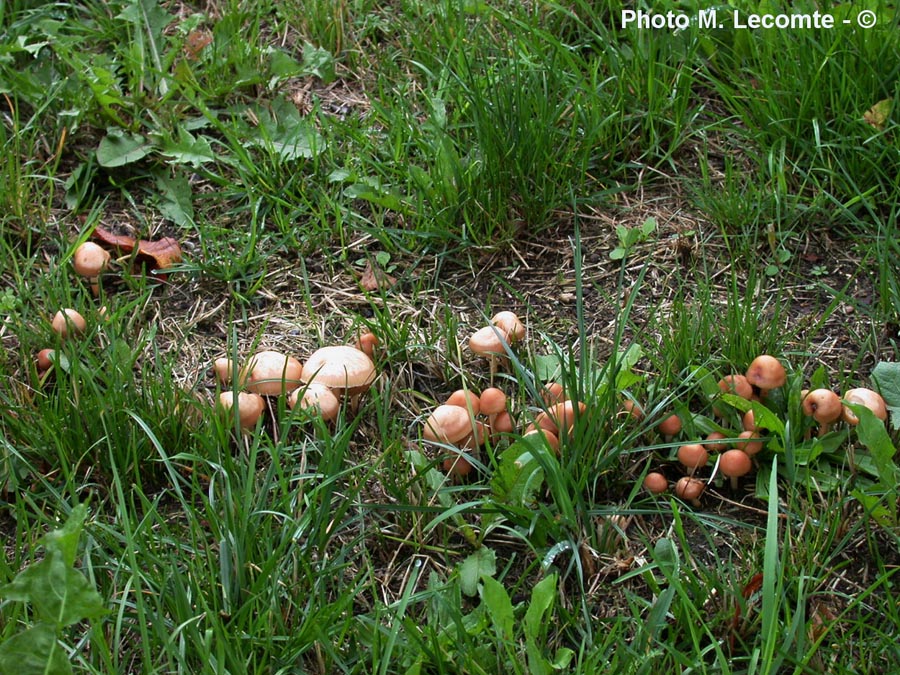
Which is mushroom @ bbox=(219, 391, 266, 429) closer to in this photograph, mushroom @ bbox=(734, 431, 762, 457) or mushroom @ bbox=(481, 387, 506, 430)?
mushroom @ bbox=(481, 387, 506, 430)

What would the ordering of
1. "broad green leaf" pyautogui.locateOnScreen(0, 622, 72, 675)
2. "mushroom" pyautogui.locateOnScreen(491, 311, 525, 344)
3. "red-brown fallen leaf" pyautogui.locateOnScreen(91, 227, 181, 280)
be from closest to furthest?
"broad green leaf" pyautogui.locateOnScreen(0, 622, 72, 675) < "mushroom" pyautogui.locateOnScreen(491, 311, 525, 344) < "red-brown fallen leaf" pyautogui.locateOnScreen(91, 227, 181, 280)

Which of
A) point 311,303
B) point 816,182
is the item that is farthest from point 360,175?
point 816,182

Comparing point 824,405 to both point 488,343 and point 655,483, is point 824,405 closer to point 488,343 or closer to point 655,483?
point 655,483

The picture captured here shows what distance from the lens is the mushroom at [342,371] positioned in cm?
254

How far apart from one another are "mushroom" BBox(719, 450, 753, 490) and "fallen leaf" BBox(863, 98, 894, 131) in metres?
1.35

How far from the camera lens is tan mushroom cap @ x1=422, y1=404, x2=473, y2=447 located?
7.90 ft

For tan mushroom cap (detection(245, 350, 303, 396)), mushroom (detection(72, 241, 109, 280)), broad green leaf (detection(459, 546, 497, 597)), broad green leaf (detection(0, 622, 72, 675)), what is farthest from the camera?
mushroom (detection(72, 241, 109, 280))

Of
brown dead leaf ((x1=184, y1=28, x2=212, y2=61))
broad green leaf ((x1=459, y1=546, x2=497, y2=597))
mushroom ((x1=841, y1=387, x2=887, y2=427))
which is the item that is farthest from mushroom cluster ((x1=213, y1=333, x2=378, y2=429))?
brown dead leaf ((x1=184, y1=28, x2=212, y2=61))

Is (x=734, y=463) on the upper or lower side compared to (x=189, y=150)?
A: lower

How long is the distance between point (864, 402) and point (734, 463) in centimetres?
36

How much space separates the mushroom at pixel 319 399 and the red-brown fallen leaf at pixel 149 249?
86cm

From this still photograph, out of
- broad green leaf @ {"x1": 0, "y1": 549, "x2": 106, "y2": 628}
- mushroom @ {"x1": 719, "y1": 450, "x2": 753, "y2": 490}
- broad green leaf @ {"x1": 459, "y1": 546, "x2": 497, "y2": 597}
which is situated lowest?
broad green leaf @ {"x1": 459, "y1": 546, "x2": 497, "y2": 597}

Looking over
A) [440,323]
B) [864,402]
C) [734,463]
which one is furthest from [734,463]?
[440,323]

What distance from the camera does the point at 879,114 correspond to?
313 centimetres
